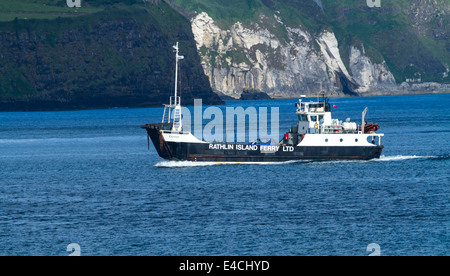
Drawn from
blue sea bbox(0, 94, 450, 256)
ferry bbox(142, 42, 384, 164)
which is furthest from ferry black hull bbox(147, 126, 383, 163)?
blue sea bbox(0, 94, 450, 256)

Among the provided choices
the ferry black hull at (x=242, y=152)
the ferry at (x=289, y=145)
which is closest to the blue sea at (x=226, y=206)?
the ferry black hull at (x=242, y=152)

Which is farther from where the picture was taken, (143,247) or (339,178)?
(339,178)

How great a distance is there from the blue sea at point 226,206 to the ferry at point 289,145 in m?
1.05

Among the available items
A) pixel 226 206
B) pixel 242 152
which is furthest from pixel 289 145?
pixel 226 206

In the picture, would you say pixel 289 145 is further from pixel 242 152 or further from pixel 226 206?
pixel 226 206

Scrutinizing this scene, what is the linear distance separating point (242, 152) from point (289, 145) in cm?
528

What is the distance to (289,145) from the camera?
257 ft

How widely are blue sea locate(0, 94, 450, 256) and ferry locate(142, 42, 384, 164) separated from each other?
3.45ft

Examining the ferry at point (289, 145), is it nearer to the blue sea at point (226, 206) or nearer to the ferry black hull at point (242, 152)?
the ferry black hull at point (242, 152)

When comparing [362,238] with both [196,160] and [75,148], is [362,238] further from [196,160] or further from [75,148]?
[75,148]
